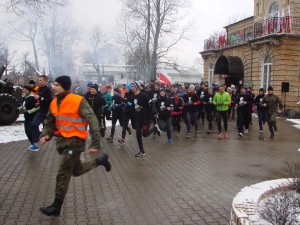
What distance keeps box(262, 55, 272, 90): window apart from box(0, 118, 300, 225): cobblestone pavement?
47.3ft

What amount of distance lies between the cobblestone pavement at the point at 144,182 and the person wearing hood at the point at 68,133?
0.38 m

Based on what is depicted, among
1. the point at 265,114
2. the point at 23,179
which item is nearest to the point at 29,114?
the point at 23,179

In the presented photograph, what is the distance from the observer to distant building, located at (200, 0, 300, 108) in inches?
893

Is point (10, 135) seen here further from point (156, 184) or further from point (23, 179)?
point (156, 184)

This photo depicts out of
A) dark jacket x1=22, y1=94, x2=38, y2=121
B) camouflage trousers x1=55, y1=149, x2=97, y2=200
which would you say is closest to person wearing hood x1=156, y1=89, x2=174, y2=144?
dark jacket x1=22, y1=94, x2=38, y2=121

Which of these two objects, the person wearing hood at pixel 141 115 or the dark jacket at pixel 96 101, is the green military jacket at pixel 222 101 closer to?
the person wearing hood at pixel 141 115

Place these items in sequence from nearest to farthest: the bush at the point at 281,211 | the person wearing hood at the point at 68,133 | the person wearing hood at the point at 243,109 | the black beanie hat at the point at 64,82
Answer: the bush at the point at 281,211 < the person wearing hood at the point at 68,133 < the black beanie hat at the point at 64,82 < the person wearing hood at the point at 243,109

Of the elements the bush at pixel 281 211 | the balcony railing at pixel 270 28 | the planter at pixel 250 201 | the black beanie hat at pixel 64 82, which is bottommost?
the planter at pixel 250 201

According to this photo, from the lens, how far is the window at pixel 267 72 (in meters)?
24.2

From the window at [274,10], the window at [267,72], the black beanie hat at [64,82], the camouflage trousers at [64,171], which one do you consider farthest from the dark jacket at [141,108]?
the window at [274,10]

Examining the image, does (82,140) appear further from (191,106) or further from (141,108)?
(191,106)

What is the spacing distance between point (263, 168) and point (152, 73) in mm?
24795

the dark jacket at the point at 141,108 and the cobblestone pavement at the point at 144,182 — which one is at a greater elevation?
the dark jacket at the point at 141,108

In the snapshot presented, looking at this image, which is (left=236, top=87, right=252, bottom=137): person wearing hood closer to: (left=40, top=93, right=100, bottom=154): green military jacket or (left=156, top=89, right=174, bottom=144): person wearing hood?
(left=156, top=89, right=174, bottom=144): person wearing hood
